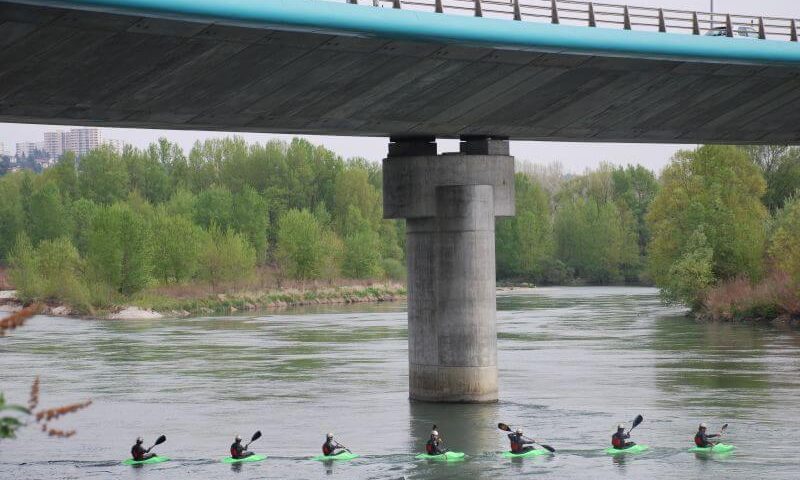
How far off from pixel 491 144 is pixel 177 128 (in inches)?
316

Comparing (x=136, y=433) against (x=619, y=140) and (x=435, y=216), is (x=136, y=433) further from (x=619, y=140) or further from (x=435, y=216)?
(x=619, y=140)

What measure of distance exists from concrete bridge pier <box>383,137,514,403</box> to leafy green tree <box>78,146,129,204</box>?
310ft

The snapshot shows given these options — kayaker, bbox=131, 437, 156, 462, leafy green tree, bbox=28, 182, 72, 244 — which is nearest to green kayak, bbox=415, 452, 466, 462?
kayaker, bbox=131, 437, 156, 462

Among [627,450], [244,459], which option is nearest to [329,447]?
[244,459]

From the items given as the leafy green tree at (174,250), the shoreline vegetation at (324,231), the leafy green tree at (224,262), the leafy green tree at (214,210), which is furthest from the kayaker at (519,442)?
the leafy green tree at (214,210)

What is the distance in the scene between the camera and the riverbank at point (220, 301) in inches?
3014

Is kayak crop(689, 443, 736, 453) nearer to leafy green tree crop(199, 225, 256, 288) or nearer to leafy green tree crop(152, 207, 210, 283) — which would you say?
leafy green tree crop(152, 207, 210, 283)

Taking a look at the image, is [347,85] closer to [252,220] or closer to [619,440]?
[619,440]

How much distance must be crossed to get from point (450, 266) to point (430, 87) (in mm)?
→ 4987

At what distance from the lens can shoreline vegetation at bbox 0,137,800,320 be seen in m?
65.5

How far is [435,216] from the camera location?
1199 inches

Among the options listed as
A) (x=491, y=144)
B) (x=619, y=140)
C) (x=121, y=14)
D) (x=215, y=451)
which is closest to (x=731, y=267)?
(x=619, y=140)

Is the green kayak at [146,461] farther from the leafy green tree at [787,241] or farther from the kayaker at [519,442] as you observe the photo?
the leafy green tree at [787,241]

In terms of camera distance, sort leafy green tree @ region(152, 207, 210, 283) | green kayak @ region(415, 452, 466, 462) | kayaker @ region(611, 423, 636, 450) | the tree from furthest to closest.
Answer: leafy green tree @ region(152, 207, 210, 283) → the tree → kayaker @ region(611, 423, 636, 450) → green kayak @ region(415, 452, 466, 462)
